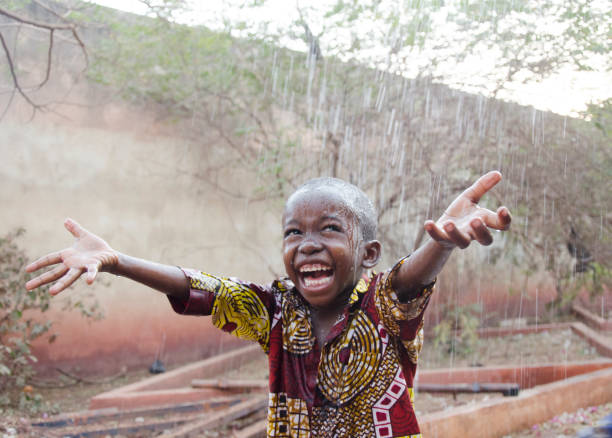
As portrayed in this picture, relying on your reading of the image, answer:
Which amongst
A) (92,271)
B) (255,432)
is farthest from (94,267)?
(255,432)

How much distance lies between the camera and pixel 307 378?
186cm

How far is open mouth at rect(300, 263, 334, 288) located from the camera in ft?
6.00

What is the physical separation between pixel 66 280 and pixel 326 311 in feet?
2.79

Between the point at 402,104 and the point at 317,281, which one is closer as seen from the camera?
the point at 317,281

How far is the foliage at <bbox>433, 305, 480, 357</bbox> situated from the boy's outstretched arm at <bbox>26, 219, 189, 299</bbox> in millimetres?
4595

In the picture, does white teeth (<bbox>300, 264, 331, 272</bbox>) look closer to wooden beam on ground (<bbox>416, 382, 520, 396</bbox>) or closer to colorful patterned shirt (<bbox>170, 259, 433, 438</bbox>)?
colorful patterned shirt (<bbox>170, 259, 433, 438</bbox>)

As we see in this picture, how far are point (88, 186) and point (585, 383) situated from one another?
4.91 metres

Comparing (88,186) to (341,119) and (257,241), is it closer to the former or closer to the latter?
(257,241)

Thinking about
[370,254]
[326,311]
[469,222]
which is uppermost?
[469,222]

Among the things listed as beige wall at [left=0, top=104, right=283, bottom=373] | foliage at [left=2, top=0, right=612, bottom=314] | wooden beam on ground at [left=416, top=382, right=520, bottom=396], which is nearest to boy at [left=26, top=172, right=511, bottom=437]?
wooden beam on ground at [left=416, top=382, right=520, bottom=396]

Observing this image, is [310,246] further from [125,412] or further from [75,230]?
[125,412]

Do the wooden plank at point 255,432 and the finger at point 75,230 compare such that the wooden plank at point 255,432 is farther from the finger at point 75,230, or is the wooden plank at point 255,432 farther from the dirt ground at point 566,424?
the finger at point 75,230

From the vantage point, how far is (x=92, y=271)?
1.62 meters

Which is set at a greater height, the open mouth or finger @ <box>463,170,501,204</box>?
finger @ <box>463,170,501,204</box>
